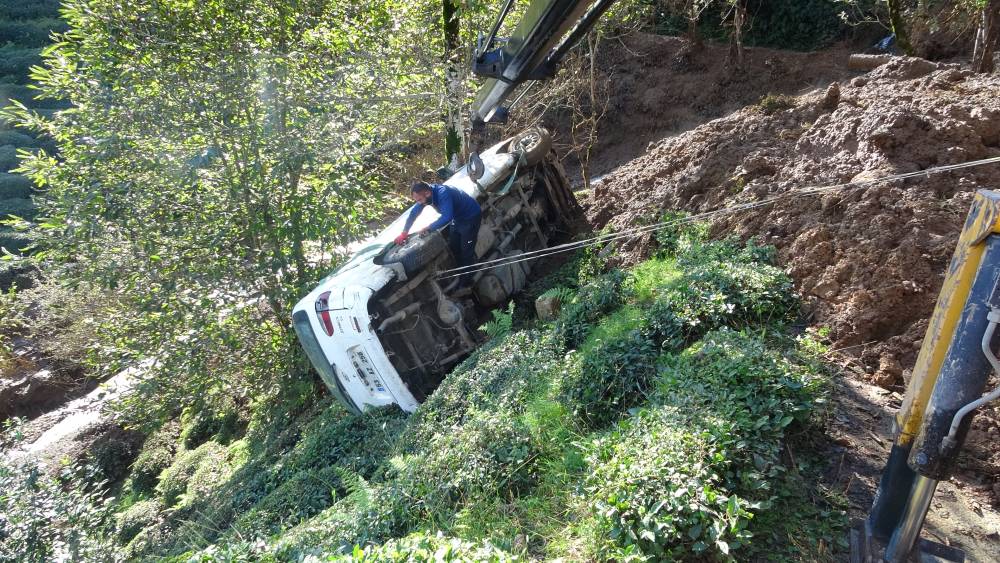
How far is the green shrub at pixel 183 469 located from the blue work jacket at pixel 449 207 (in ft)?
18.4

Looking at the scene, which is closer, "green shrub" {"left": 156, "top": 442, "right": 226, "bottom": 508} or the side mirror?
the side mirror

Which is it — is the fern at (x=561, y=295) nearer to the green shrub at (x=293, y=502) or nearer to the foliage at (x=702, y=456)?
the foliage at (x=702, y=456)

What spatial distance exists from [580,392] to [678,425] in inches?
48.8

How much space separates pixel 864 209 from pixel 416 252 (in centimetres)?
410

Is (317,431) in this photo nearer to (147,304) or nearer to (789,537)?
(147,304)

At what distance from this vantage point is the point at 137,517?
8781mm

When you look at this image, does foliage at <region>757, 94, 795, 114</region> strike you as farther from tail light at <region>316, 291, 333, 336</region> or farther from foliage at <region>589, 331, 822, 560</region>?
tail light at <region>316, 291, 333, 336</region>

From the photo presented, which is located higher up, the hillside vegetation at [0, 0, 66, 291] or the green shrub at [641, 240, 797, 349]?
the hillside vegetation at [0, 0, 66, 291]

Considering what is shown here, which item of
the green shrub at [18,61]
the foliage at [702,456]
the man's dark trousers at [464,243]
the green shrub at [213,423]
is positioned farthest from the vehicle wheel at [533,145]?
the green shrub at [18,61]

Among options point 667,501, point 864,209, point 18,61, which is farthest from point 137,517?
point 18,61

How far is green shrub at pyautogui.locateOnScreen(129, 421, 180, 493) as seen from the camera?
11208 millimetres

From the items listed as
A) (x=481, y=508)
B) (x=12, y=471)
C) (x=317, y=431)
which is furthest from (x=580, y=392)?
(x=12, y=471)

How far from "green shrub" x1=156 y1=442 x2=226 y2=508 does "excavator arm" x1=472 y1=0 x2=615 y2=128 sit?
295 inches

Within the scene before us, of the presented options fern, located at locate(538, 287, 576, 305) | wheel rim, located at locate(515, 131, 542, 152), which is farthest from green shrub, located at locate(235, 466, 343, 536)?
wheel rim, located at locate(515, 131, 542, 152)
